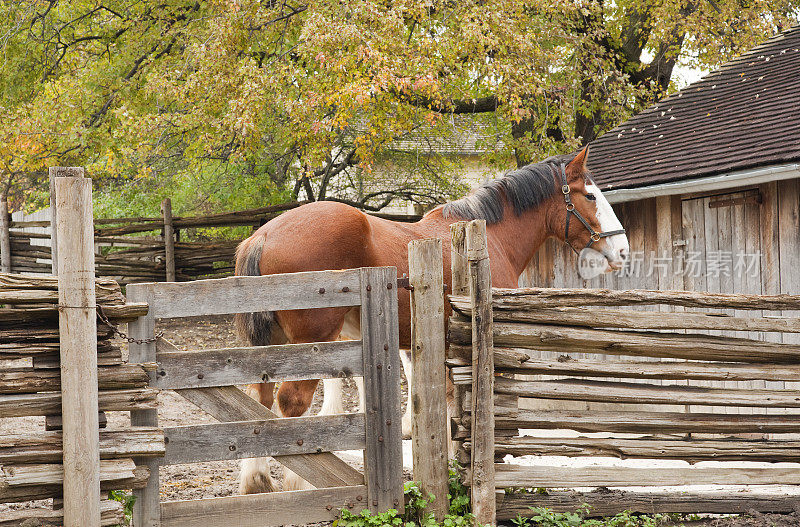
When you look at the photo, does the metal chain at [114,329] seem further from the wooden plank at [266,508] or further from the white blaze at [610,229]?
the white blaze at [610,229]

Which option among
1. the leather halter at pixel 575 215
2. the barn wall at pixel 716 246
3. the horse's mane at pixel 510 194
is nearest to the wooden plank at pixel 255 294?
the horse's mane at pixel 510 194

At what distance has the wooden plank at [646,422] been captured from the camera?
481 centimetres

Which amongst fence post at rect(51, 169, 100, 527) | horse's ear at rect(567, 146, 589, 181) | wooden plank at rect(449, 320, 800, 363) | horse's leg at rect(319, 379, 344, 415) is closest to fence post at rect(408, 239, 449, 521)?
wooden plank at rect(449, 320, 800, 363)

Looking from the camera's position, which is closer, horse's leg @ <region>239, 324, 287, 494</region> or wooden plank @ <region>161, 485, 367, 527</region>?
wooden plank @ <region>161, 485, 367, 527</region>

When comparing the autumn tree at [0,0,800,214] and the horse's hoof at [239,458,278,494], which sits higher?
the autumn tree at [0,0,800,214]

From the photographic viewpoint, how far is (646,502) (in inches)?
193

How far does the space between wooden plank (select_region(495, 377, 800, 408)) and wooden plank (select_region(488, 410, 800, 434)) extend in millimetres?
95

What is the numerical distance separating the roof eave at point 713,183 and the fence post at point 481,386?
12.3ft

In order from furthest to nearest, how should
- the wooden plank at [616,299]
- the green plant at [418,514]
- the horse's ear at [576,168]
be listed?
the horse's ear at [576,168], the wooden plank at [616,299], the green plant at [418,514]

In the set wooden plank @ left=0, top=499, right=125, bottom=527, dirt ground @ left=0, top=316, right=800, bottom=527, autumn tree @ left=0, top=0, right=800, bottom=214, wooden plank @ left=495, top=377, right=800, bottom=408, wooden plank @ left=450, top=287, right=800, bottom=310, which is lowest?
dirt ground @ left=0, top=316, right=800, bottom=527

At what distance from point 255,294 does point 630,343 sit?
2.34 metres

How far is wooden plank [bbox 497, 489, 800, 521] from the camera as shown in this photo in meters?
4.78

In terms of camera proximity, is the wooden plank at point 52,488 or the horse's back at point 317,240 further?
the horse's back at point 317,240

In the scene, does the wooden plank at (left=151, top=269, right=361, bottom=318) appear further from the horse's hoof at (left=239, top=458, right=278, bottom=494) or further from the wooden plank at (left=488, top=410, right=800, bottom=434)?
the wooden plank at (left=488, top=410, right=800, bottom=434)
